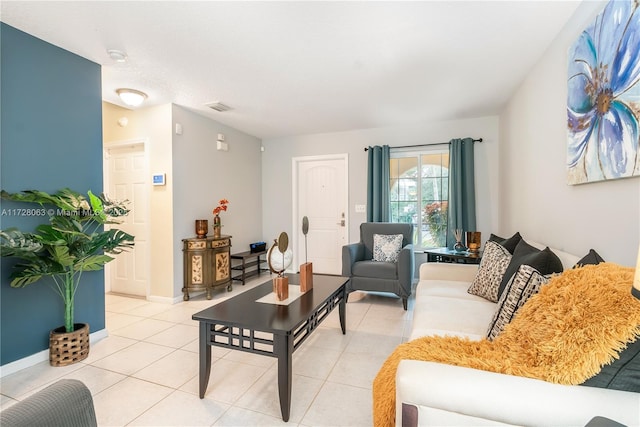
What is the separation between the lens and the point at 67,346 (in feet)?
7.07

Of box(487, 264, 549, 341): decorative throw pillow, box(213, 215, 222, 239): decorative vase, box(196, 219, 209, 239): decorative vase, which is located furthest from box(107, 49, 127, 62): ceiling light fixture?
box(487, 264, 549, 341): decorative throw pillow

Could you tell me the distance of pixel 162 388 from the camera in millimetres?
1837

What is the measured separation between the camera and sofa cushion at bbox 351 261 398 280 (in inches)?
133

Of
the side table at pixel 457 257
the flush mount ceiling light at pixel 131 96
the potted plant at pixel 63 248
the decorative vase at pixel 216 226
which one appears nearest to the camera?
the potted plant at pixel 63 248

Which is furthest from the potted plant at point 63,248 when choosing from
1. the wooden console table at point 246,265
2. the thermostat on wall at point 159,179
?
the wooden console table at point 246,265

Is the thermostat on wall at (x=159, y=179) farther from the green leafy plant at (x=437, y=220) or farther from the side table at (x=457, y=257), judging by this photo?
the green leafy plant at (x=437, y=220)

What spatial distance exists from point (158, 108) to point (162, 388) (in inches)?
121

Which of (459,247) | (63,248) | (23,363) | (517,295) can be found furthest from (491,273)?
(23,363)

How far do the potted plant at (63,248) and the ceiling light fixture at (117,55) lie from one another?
45.5 inches

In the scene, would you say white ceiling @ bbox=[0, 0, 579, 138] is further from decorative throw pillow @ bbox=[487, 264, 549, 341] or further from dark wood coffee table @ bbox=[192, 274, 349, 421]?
dark wood coffee table @ bbox=[192, 274, 349, 421]

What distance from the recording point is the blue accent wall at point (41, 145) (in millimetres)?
2016

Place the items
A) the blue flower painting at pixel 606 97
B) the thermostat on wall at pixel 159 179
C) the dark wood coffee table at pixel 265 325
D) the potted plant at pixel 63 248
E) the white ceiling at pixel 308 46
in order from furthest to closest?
the thermostat on wall at pixel 159 179
the potted plant at pixel 63 248
the white ceiling at pixel 308 46
the dark wood coffee table at pixel 265 325
the blue flower painting at pixel 606 97

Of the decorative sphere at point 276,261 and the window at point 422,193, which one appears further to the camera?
the window at point 422,193

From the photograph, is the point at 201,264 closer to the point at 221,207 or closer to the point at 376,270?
the point at 221,207
